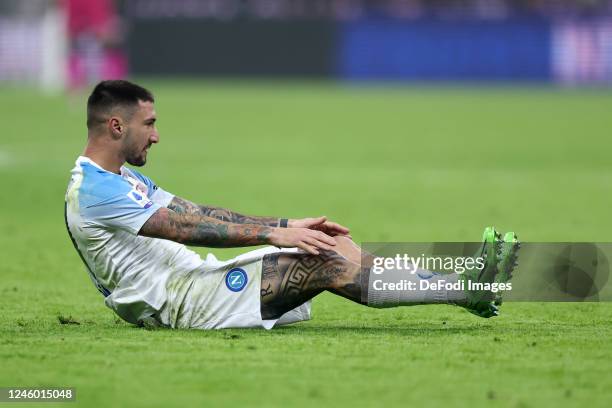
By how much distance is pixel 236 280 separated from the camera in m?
6.57

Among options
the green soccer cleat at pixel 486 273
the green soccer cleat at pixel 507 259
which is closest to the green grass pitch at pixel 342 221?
the green soccer cleat at pixel 486 273

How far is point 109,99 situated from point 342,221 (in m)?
5.75

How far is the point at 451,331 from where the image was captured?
662 centimetres

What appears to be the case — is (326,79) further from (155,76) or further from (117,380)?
(117,380)

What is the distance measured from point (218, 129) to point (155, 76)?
15.3m

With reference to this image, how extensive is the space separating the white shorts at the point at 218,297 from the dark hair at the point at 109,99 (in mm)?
950

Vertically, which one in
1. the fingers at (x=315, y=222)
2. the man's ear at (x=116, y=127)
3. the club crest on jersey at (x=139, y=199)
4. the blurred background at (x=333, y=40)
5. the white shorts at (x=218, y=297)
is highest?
the blurred background at (x=333, y=40)

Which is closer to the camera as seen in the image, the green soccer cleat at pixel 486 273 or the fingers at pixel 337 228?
the green soccer cleat at pixel 486 273

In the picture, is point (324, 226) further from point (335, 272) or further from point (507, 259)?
point (507, 259)

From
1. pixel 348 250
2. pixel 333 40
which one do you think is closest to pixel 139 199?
pixel 348 250

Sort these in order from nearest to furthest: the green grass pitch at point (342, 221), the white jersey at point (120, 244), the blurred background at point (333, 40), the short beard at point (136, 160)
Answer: the green grass pitch at point (342, 221) < the white jersey at point (120, 244) < the short beard at point (136, 160) < the blurred background at point (333, 40)

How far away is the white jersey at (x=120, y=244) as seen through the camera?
254 inches

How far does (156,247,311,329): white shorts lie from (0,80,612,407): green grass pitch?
10 cm

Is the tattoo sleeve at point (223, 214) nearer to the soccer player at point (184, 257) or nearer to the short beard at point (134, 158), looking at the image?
the soccer player at point (184, 257)
